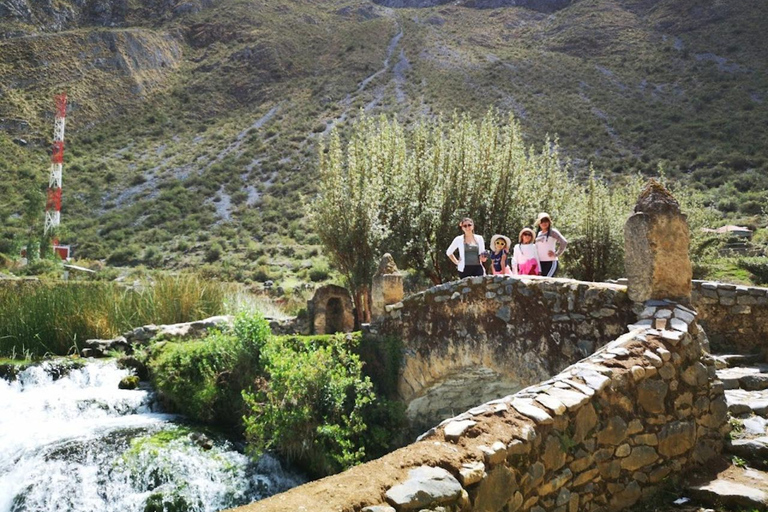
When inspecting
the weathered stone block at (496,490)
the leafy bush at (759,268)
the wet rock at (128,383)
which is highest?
the leafy bush at (759,268)

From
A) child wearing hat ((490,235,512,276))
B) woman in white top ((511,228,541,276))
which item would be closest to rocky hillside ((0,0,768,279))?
child wearing hat ((490,235,512,276))

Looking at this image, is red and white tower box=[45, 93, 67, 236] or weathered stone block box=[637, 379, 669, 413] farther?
red and white tower box=[45, 93, 67, 236]

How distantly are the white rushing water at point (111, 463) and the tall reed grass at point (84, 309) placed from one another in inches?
111

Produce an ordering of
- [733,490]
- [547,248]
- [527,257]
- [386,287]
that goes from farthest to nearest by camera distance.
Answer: [386,287]
[527,257]
[547,248]
[733,490]

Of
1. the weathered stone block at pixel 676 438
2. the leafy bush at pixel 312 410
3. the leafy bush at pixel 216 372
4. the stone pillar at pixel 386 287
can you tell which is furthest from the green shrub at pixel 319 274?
the weathered stone block at pixel 676 438

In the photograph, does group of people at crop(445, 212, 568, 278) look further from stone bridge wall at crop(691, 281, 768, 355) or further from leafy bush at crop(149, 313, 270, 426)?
leafy bush at crop(149, 313, 270, 426)

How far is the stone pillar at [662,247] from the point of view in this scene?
533 centimetres

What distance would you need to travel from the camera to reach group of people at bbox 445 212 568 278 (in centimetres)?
849

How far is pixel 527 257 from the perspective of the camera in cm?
871

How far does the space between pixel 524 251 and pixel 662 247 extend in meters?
3.44

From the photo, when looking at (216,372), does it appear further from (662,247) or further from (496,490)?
(496,490)

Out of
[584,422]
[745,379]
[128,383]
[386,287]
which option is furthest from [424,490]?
[128,383]

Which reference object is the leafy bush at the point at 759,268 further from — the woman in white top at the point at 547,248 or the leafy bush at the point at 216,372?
the leafy bush at the point at 216,372

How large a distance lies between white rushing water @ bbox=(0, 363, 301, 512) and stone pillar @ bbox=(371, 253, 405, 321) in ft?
11.0
